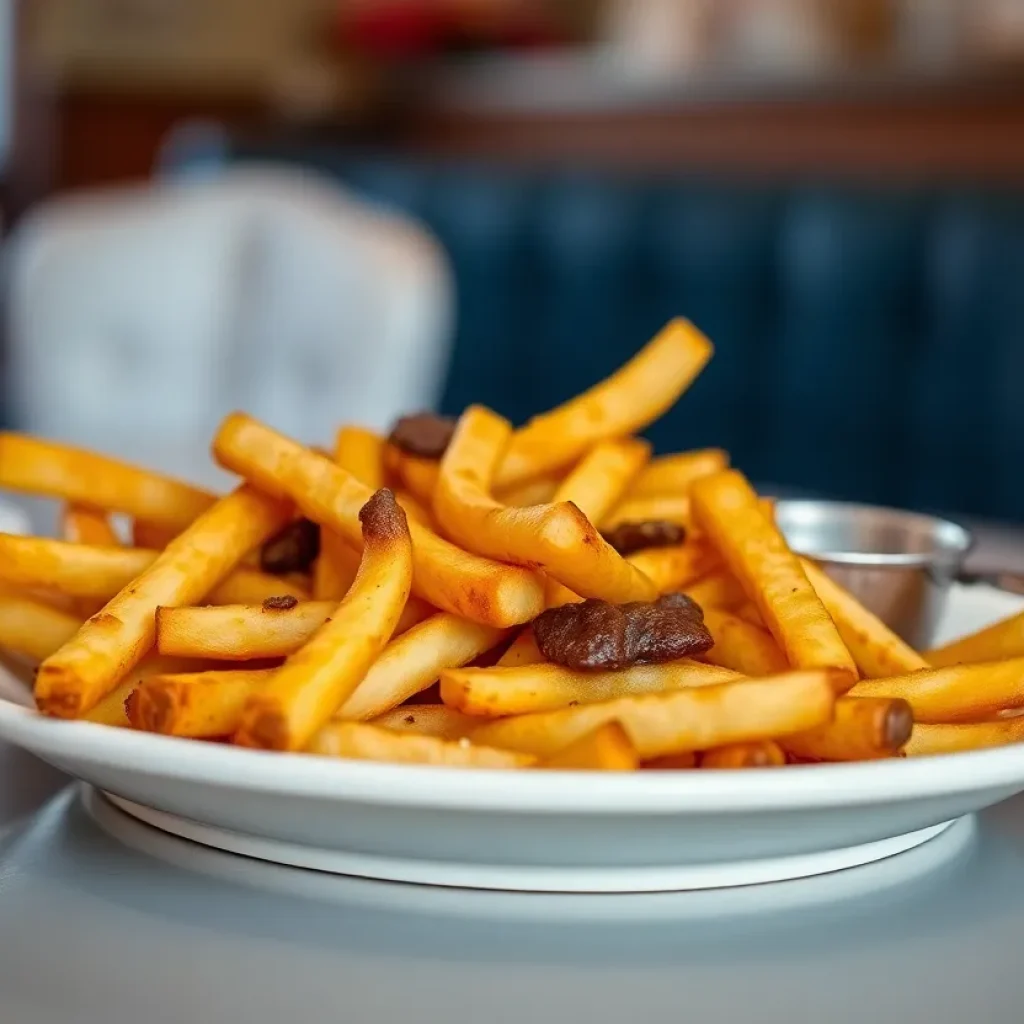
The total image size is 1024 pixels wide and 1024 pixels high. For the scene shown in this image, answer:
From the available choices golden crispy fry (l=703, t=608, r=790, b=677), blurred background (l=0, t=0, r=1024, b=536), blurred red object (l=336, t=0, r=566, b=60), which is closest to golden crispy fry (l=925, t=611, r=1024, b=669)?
golden crispy fry (l=703, t=608, r=790, b=677)

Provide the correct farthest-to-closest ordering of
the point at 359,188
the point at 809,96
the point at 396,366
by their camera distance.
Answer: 1. the point at 359,188
2. the point at 809,96
3. the point at 396,366

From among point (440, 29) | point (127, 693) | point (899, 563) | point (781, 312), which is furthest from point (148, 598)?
point (440, 29)

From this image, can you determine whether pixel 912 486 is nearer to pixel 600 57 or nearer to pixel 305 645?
pixel 600 57

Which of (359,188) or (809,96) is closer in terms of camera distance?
(809,96)

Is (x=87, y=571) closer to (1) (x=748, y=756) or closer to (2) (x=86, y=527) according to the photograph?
(2) (x=86, y=527)

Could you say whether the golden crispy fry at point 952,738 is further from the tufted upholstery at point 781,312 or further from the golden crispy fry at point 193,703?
the tufted upholstery at point 781,312

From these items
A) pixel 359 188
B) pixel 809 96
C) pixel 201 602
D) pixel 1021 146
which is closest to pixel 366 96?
pixel 359 188

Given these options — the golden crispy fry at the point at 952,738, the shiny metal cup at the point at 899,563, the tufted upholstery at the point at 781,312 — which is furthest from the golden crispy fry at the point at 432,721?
the tufted upholstery at the point at 781,312
